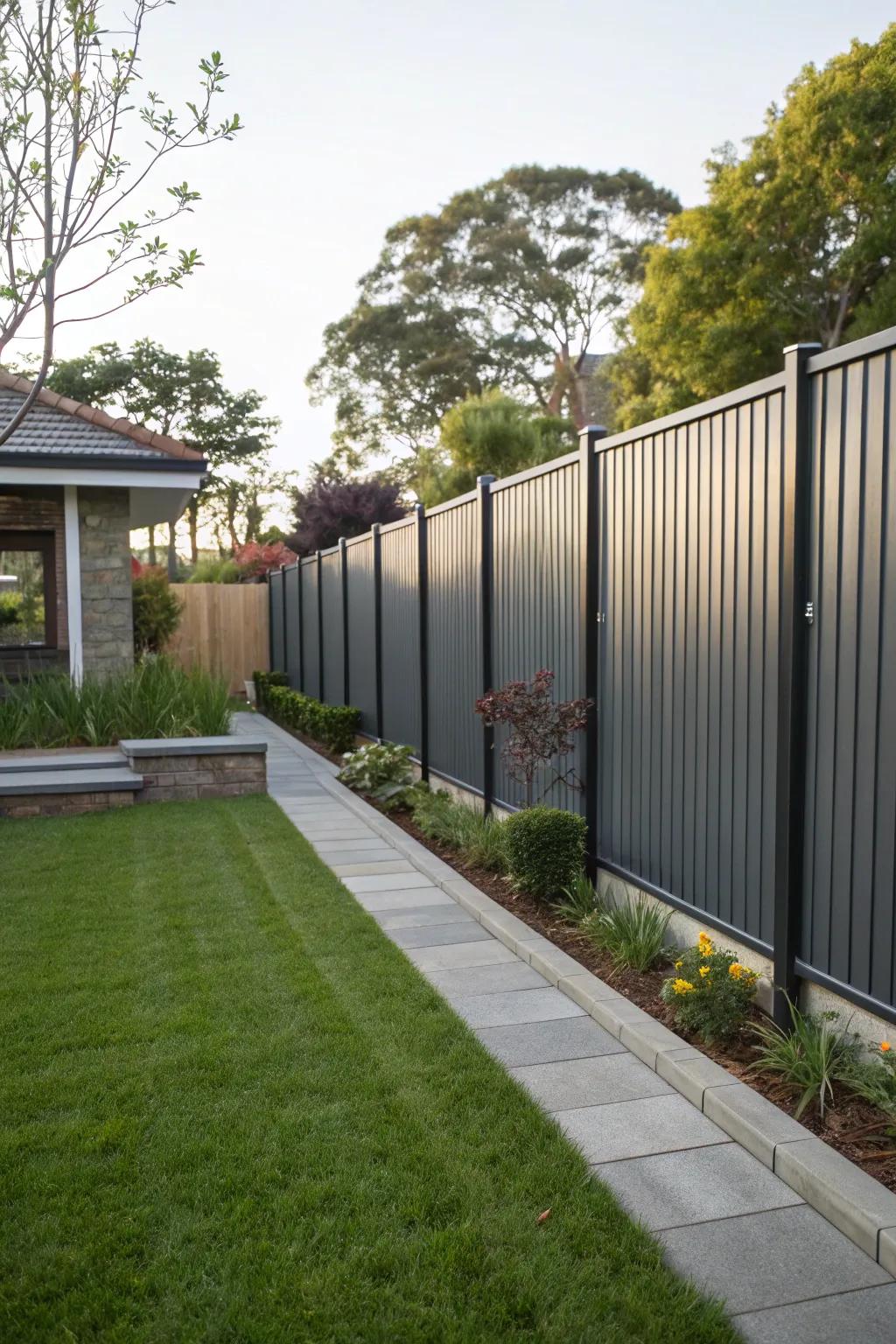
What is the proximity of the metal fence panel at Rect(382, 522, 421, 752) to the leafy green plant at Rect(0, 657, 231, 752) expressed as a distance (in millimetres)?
1521

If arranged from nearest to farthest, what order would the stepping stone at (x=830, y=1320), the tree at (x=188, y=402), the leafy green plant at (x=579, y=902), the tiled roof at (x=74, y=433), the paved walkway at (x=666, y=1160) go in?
the stepping stone at (x=830, y=1320) < the paved walkway at (x=666, y=1160) < the leafy green plant at (x=579, y=902) < the tiled roof at (x=74, y=433) < the tree at (x=188, y=402)

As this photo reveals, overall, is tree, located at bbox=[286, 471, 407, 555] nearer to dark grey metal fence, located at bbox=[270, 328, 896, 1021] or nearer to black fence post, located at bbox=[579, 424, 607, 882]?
dark grey metal fence, located at bbox=[270, 328, 896, 1021]

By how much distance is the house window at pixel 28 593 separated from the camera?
11.0 meters

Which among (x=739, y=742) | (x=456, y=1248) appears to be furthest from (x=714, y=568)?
(x=456, y=1248)

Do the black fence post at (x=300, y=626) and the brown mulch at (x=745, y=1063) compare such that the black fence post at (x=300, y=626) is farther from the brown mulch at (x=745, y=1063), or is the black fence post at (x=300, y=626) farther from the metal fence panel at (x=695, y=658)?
the metal fence panel at (x=695, y=658)

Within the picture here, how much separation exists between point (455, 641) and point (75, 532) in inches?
197

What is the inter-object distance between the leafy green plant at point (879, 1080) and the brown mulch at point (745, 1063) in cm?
5

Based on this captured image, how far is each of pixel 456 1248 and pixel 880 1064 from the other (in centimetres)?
137

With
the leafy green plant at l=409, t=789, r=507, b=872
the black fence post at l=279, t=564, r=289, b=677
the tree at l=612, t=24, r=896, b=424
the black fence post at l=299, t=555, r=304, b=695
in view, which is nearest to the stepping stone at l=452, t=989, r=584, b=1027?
the leafy green plant at l=409, t=789, r=507, b=872

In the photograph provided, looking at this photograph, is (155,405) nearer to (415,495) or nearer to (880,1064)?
(415,495)

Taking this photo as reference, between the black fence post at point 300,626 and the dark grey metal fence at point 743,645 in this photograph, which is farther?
the black fence post at point 300,626

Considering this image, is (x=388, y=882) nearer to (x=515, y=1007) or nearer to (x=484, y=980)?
(x=484, y=980)

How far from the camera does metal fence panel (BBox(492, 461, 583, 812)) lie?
17.3ft

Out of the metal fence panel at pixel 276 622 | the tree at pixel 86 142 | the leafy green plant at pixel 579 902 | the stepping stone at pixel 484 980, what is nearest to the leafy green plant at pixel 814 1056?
the stepping stone at pixel 484 980
